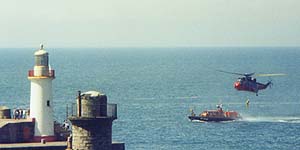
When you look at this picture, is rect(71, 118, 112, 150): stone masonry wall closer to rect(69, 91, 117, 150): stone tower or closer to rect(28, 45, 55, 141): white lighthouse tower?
rect(69, 91, 117, 150): stone tower

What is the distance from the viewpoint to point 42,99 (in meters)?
52.2

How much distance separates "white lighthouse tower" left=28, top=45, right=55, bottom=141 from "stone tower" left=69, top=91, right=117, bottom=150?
2226 centimetres

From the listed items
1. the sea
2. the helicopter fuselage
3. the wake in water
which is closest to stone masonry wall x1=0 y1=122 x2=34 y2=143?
the sea

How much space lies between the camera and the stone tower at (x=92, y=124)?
2953cm

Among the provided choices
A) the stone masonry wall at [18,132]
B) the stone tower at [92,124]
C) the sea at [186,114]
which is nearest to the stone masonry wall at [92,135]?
the stone tower at [92,124]

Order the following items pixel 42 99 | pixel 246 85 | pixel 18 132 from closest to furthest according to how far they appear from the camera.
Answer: pixel 42 99
pixel 18 132
pixel 246 85

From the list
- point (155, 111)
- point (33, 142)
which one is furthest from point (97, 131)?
point (155, 111)

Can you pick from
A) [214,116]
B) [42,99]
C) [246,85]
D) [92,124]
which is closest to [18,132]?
[42,99]

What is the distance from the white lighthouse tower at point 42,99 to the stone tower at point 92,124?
73.0ft

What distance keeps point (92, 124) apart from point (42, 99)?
22.9 m

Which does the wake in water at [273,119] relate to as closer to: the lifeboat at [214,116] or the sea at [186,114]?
the sea at [186,114]

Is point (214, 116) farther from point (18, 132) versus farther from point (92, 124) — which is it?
point (92, 124)

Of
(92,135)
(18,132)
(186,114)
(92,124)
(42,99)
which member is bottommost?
(186,114)

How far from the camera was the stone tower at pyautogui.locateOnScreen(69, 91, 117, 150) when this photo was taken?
2953cm
